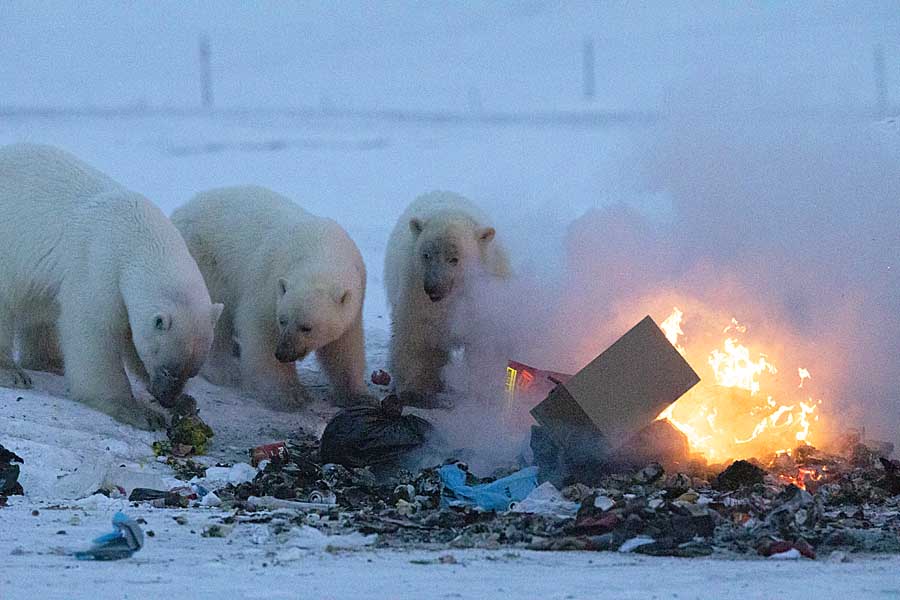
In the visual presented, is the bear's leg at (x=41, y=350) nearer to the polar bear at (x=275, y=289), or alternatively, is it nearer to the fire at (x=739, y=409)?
the polar bear at (x=275, y=289)

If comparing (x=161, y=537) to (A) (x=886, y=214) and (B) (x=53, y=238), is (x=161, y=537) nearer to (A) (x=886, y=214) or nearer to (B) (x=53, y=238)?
(B) (x=53, y=238)

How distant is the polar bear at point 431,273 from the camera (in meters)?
8.17

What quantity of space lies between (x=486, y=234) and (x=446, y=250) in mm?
327

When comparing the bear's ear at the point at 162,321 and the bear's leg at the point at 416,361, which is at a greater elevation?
the bear's ear at the point at 162,321

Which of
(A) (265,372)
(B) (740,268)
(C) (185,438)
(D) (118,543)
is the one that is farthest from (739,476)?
(A) (265,372)

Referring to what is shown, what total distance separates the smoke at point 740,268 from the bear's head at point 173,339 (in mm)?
1315

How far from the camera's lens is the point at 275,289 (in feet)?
27.6

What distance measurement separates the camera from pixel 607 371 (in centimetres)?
599

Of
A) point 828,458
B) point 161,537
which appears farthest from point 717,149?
point 161,537

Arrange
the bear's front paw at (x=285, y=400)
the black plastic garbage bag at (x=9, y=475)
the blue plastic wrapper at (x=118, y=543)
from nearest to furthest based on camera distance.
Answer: the blue plastic wrapper at (x=118, y=543) → the black plastic garbage bag at (x=9, y=475) → the bear's front paw at (x=285, y=400)

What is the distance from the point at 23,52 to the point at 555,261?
2127cm

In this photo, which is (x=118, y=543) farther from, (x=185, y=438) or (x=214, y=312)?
(x=214, y=312)

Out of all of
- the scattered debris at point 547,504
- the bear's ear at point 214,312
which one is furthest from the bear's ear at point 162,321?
the scattered debris at point 547,504

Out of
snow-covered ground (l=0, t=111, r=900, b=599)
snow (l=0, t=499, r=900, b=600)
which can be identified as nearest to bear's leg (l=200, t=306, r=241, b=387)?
Result: snow-covered ground (l=0, t=111, r=900, b=599)
